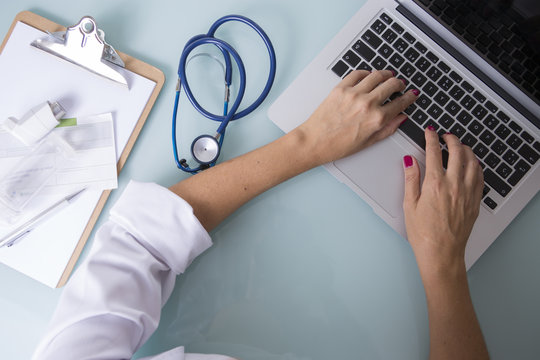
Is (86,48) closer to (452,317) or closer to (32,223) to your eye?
(32,223)

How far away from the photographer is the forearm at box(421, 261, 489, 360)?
0.71m

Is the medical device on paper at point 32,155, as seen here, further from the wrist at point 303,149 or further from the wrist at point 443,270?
the wrist at point 443,270

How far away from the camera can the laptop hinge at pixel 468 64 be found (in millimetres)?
773

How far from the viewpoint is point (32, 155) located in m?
0.79

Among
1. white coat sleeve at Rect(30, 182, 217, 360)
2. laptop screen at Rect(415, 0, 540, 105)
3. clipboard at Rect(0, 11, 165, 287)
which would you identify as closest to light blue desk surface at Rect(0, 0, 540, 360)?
clipboard at Rect(0, 11, 165, 287)

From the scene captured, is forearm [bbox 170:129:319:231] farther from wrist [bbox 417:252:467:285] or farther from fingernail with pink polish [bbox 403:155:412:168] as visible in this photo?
wrist [bbox 417:252:467:285]

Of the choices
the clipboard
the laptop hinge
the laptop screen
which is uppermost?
the laptop screen

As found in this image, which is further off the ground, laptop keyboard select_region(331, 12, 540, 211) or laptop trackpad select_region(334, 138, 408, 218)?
laptop keyboard select_region(331, 12, 540, 211)

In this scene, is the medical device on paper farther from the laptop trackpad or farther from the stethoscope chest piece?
the laptop trackpad

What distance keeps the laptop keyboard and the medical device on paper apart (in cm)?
56

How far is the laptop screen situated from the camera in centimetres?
68

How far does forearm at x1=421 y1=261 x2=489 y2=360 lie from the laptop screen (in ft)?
1.24

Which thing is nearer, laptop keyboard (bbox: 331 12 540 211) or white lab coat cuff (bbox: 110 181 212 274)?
white lab coat cuff (bbox: 110 181 212 274)

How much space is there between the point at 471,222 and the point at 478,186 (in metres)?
0.07
